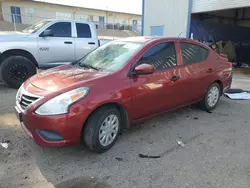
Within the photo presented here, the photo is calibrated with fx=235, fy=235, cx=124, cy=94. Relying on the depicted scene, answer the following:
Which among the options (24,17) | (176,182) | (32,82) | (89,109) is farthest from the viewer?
(24,17)

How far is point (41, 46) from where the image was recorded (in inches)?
265

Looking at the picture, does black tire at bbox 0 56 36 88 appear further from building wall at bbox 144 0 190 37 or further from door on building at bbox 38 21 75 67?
building wall at bbox 144 0 190 37

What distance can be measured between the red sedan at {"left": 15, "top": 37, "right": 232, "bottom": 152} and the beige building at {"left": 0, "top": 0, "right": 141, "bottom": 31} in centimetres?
2313

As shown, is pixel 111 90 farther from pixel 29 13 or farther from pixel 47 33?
pixel 29 13

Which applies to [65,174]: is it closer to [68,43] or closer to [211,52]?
[211,52]

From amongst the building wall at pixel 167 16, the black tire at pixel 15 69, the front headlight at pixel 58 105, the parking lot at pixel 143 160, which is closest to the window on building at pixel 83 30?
the black tire at pixel 15 69

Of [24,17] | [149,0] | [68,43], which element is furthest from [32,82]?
[24,17]

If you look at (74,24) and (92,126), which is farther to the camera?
(74,24)

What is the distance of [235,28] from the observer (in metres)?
17.8

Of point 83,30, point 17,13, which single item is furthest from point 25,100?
point 17,13

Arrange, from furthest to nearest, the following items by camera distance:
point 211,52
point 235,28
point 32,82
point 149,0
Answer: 1. point 235,28
2. point 149,0
3. point 211,52
4. point 32,82

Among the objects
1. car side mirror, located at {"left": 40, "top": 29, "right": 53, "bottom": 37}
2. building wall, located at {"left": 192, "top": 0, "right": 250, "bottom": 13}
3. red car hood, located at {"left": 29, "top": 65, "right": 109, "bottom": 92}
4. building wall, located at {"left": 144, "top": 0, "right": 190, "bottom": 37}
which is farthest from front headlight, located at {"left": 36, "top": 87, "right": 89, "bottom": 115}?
building wall, located at {"left": 144, "top": 0, "right": 190, "bottom": 37}

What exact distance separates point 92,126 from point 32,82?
116 cm

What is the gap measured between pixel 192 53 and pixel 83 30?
423 centimetres
